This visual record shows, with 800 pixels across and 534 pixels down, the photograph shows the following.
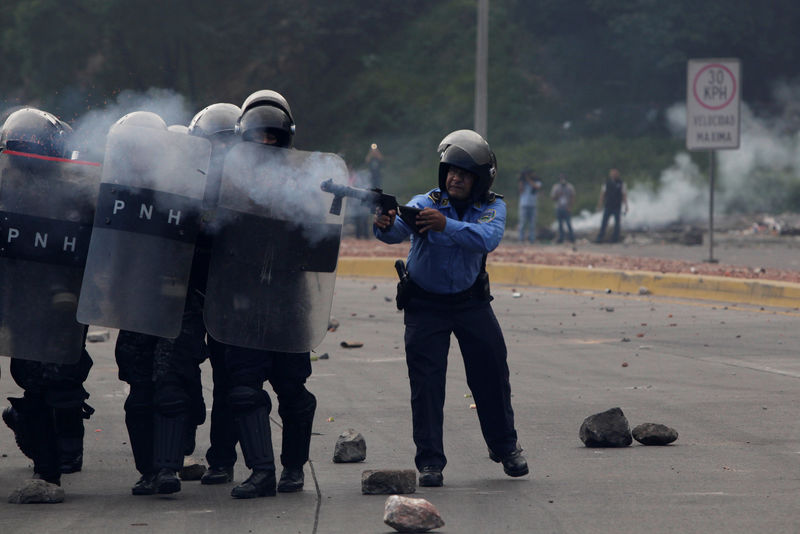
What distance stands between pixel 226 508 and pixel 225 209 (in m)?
1.22

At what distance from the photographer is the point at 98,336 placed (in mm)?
12391

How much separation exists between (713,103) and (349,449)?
12343 millimetres

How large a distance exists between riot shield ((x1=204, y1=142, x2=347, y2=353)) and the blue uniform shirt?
34 cm

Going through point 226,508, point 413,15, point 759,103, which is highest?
point 413,15

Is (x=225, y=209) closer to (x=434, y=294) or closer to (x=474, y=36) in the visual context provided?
(x=434, y=294)

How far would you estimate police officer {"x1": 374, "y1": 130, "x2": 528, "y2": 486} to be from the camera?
6027 mm

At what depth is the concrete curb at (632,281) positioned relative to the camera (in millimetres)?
14984

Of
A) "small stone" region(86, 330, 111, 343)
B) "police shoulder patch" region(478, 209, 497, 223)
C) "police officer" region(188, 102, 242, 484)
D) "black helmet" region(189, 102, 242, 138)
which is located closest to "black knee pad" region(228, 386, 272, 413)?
"police officer" region(188, 102, 242, 484)


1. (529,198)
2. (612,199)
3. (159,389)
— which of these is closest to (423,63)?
(529,198)

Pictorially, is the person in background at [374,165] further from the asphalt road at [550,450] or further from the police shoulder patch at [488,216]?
the police shoulder patch at [488,216]

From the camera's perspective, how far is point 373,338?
1220 cm

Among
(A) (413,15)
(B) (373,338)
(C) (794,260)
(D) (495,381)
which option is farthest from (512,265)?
(A) (413,15)

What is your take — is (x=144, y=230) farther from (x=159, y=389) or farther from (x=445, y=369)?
(x=445, y=369)

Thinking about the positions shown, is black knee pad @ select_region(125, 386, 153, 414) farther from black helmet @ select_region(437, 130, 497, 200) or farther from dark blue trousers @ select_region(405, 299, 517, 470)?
black helmet @ select_region(437, 130, 497, 200)
